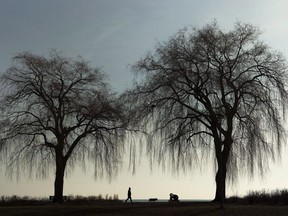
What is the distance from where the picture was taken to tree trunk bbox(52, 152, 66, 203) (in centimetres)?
3881

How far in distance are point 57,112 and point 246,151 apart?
15.5 metres

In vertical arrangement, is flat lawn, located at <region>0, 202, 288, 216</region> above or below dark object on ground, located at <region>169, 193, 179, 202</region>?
below

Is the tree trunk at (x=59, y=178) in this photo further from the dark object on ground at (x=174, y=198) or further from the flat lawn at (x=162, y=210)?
the dark object on ground at (x=174, y=198)

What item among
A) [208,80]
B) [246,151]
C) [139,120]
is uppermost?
[208,80]

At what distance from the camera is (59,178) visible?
39375mm

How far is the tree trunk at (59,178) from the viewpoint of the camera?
127 feet

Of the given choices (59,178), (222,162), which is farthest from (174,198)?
(59,178)

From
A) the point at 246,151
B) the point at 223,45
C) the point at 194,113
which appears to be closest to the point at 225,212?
the point at 246,151

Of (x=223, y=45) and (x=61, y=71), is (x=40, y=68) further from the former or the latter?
(x=223, y=45)

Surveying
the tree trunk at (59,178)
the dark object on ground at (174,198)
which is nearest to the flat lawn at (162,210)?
the tree trunk at (59,178)

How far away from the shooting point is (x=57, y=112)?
40.2m

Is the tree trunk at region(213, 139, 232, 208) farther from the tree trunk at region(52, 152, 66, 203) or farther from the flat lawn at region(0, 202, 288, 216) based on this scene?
the tree trunk at region(52, 152, 66, 203)

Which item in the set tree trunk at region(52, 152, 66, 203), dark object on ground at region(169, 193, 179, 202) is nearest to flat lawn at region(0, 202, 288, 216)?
tree trunk at region(52, 152, 66, 203)

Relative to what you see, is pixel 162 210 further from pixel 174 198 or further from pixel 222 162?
pixel 174 198
